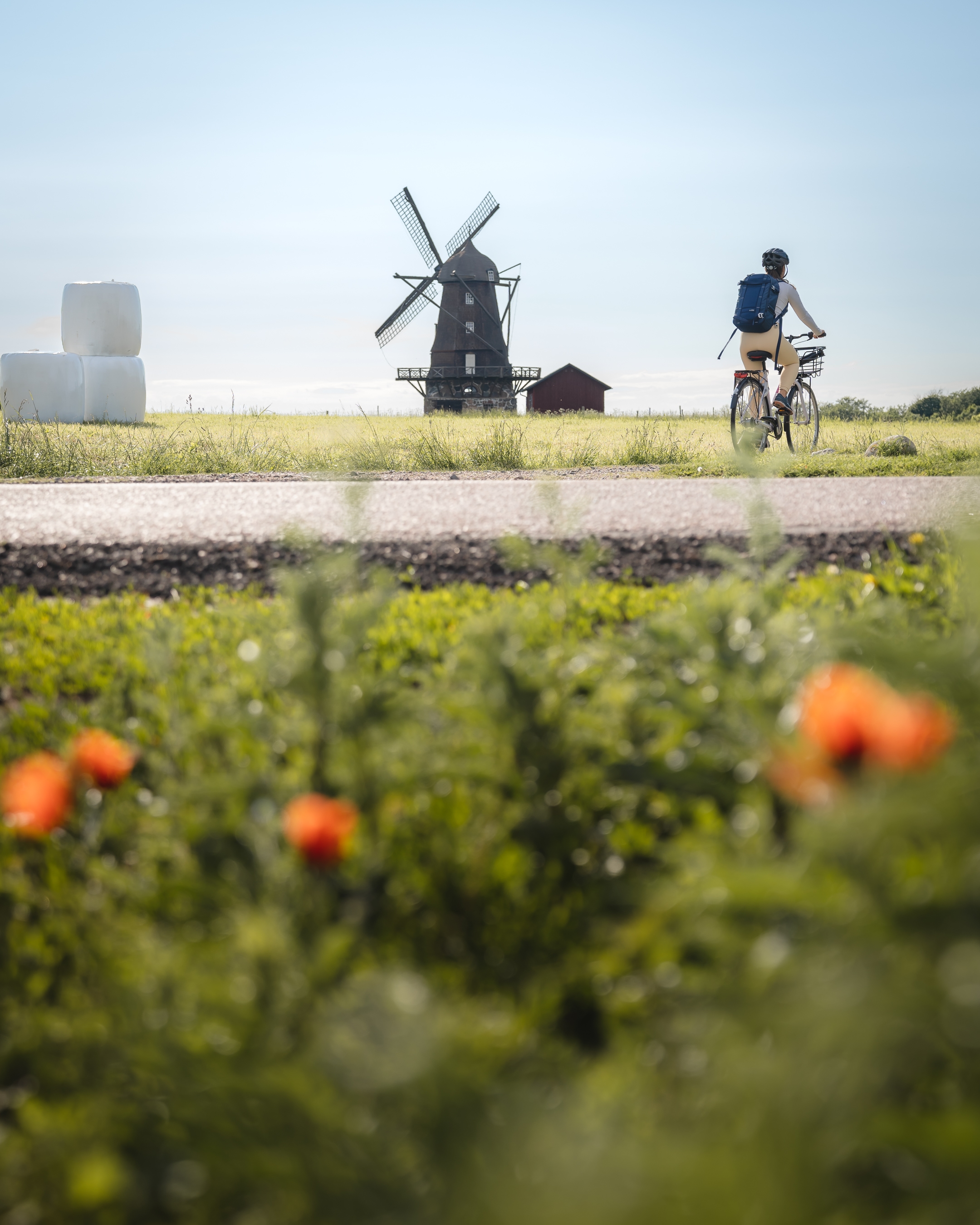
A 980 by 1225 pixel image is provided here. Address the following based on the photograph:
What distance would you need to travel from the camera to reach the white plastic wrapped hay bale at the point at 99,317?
3002 centimetres

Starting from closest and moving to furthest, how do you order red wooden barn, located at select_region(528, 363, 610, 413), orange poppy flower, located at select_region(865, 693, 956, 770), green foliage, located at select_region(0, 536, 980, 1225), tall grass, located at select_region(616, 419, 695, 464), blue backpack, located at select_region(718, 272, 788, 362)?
green foliage, located at select_region(0, 536, 980, 1225) < orange poppy flower, located at select_region(865, 693, 956, 770) < blue backpack, located at select_region(718, 272, 788, 362) < tall grass, located at select_region(616, 419, 695, 464) < red wooden barn, located at select_region(528, 363, 610, 413)

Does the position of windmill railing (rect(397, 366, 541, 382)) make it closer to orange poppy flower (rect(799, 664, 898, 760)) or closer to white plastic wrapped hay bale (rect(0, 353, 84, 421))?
white plastic wrapped hay bale (rect(0, 353, 84, 421))

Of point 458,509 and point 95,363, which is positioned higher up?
point 95,363

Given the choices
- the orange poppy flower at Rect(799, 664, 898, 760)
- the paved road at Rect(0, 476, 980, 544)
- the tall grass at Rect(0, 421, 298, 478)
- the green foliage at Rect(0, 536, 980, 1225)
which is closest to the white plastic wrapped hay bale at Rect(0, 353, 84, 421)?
the tall grass at Rect(0, 421, 298, 478)

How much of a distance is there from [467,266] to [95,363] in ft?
51.2

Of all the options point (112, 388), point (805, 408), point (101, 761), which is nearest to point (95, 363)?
point (112, 388)

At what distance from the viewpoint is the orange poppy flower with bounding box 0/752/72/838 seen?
4.31ft

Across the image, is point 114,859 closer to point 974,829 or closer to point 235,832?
point 235,832

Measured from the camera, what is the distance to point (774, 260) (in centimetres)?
1055

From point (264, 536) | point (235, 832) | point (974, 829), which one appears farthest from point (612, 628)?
point (264, 536)

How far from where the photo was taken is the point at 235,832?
5.52 ft

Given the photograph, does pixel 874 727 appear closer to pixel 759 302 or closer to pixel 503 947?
pixel 503 947

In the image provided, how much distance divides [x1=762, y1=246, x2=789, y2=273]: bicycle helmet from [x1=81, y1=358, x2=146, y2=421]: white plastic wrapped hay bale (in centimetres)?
2437

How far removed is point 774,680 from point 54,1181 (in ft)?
4.17
